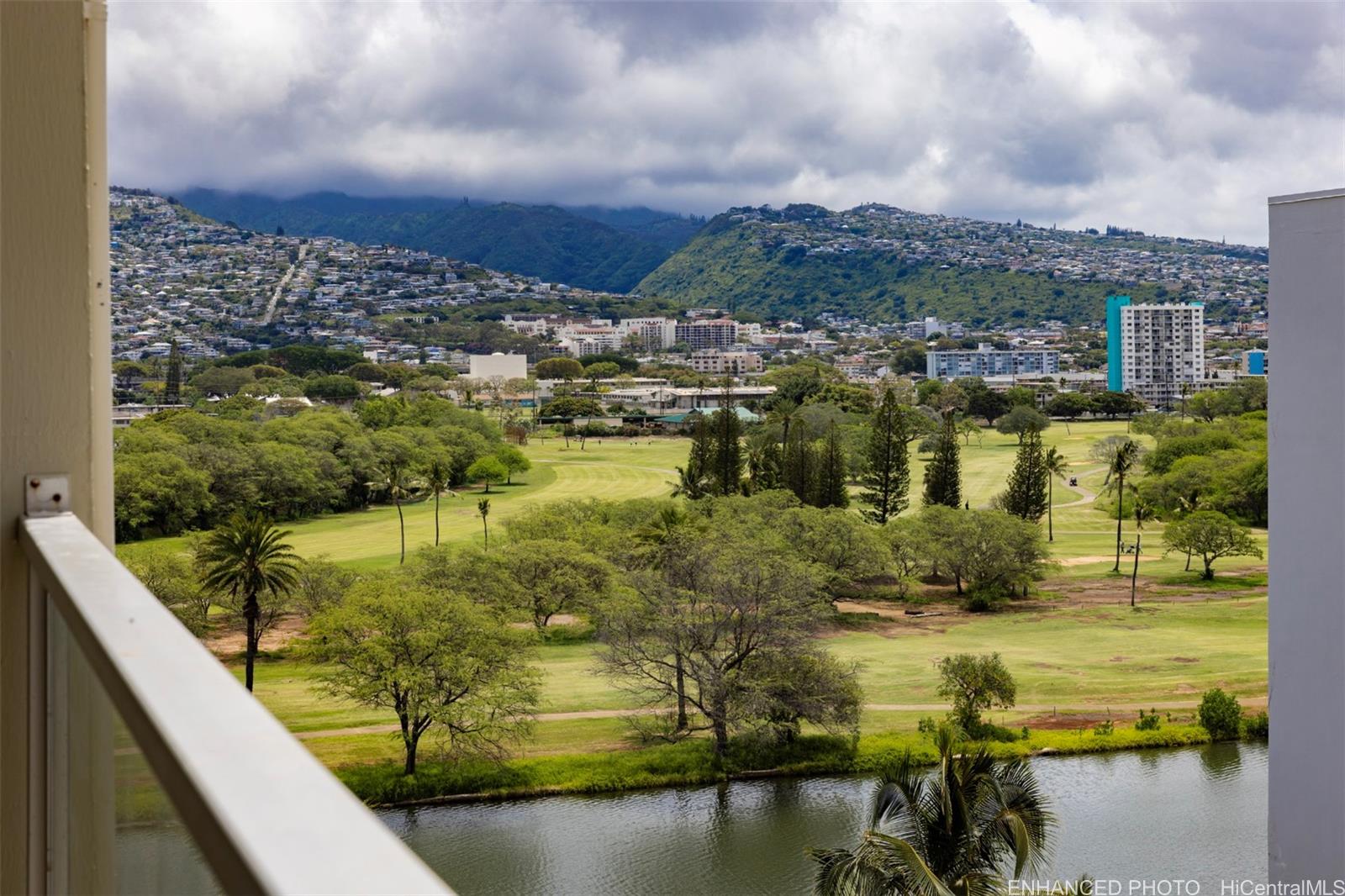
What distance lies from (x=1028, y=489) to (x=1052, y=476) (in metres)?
3.72

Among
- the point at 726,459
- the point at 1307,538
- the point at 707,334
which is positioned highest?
the point at 707,334

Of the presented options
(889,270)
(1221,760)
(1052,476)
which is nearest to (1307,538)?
(1221,760)

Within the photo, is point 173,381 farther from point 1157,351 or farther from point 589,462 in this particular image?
point 1157,351

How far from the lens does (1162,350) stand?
34.1 metres

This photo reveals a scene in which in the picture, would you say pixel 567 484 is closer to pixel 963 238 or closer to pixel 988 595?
pixel 988 595

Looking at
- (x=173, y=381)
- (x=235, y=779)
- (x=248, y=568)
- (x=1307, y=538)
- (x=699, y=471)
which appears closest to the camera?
(x=235, y=779)

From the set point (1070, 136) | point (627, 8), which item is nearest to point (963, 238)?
point (1070, 136)

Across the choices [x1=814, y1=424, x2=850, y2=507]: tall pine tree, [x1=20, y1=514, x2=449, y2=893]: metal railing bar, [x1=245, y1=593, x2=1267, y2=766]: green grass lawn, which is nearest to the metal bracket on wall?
[x1=20, y1=514, x2=449, y2=893]: metal railing bar

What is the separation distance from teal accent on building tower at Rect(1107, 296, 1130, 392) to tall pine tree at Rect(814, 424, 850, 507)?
1400 centimetres

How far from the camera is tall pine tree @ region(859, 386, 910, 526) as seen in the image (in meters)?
20.8

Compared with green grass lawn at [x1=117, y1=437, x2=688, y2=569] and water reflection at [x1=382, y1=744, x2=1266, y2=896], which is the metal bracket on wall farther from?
green grass lawn at [x1=117, y1=437, x2=688, y2=569]

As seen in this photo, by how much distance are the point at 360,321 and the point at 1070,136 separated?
3366cm

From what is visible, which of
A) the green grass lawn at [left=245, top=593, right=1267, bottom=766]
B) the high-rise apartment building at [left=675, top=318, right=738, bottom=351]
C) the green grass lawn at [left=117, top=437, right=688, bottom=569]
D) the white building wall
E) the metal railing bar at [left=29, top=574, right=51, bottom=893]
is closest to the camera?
the metal railing bar at [left=29, top=574, right=51, bottom=893]

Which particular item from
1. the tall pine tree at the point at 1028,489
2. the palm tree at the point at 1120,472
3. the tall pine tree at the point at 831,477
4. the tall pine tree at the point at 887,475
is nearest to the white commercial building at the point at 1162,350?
the palm tree at the point at 1120,472
